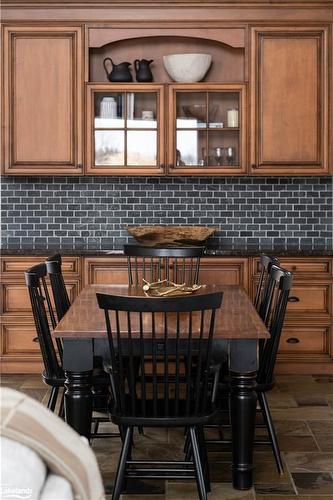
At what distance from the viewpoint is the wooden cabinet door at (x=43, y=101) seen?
17.4 ft

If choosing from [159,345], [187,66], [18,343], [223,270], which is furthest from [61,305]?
[187,66]

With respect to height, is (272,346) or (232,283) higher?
(232,283)

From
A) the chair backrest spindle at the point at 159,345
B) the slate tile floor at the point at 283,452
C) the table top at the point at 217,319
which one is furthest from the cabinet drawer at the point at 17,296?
the chair backrest spindle at the point at 159,345

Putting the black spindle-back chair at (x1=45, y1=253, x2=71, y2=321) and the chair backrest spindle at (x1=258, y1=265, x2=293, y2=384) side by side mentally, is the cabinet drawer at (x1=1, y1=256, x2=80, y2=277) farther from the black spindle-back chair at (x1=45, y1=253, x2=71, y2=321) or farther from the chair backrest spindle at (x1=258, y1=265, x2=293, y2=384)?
the chair backrest spindle at (x1=258, y1=265, x2=293, y2=384)

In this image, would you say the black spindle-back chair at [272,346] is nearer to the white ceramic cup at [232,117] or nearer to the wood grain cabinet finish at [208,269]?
the wood grain cabinet finish at [208,269]

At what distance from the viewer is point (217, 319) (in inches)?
125

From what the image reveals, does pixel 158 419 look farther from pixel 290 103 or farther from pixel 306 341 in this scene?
pixel 290 103

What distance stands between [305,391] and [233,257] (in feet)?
3.24

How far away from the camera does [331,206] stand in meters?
5.70

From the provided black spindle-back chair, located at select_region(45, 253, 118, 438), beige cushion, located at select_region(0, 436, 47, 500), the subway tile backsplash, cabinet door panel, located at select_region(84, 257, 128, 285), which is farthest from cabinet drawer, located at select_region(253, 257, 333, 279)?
beige cushion, located at select_region(0, 436, 47, 500)

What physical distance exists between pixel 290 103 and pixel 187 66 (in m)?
0.77

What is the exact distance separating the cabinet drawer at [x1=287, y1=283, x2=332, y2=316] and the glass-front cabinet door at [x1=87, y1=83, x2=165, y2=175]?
128cm

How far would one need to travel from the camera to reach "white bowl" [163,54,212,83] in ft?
17.7

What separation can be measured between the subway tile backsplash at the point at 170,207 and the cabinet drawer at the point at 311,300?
65cm
